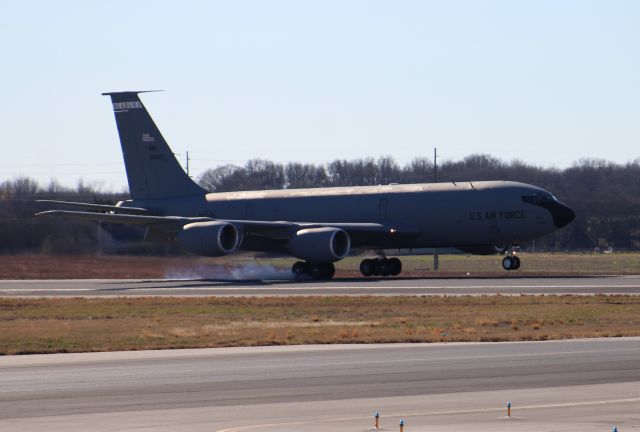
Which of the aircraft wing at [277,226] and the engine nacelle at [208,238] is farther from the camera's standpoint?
the aircraft wing at [277,226]

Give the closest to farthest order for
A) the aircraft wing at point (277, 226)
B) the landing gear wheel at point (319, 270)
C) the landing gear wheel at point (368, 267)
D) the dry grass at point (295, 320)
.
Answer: the dry grass at point (295, 320), the aircraft wing at point (277, 226), the landing gear wheel at point (319, 270), the landing gear wheel at point (368, 267)

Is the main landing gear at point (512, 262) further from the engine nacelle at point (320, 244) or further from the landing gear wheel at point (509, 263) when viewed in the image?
the engine nacelle at point (320, 244)

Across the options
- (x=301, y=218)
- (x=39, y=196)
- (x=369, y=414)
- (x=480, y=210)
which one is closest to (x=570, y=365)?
(x=369, y=414)

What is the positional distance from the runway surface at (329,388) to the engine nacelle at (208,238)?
93.7 ft

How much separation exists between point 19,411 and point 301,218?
43.4m

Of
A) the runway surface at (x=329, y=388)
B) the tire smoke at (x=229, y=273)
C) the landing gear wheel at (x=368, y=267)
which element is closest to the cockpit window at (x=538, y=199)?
the landing gear wheel at (x=368, y=267)

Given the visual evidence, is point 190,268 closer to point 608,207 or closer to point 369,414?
point 369,414

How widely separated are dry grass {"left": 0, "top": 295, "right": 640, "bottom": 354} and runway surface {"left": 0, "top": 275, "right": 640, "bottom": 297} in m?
3.68

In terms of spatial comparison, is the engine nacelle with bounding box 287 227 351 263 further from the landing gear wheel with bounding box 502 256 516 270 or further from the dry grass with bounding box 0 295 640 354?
the dry grass with bounding box 0 295 640 354

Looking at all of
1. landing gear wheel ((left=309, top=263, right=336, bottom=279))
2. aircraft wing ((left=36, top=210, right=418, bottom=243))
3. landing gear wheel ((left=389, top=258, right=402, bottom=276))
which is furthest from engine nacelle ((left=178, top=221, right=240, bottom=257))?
landing gear wheel ((left=389, top=258, right=402, bottom=276))

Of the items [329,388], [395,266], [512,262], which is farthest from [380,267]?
[329,388]

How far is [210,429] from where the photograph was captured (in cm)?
1374

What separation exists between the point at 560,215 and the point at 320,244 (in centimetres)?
1113

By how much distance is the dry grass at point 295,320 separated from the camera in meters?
27.1
